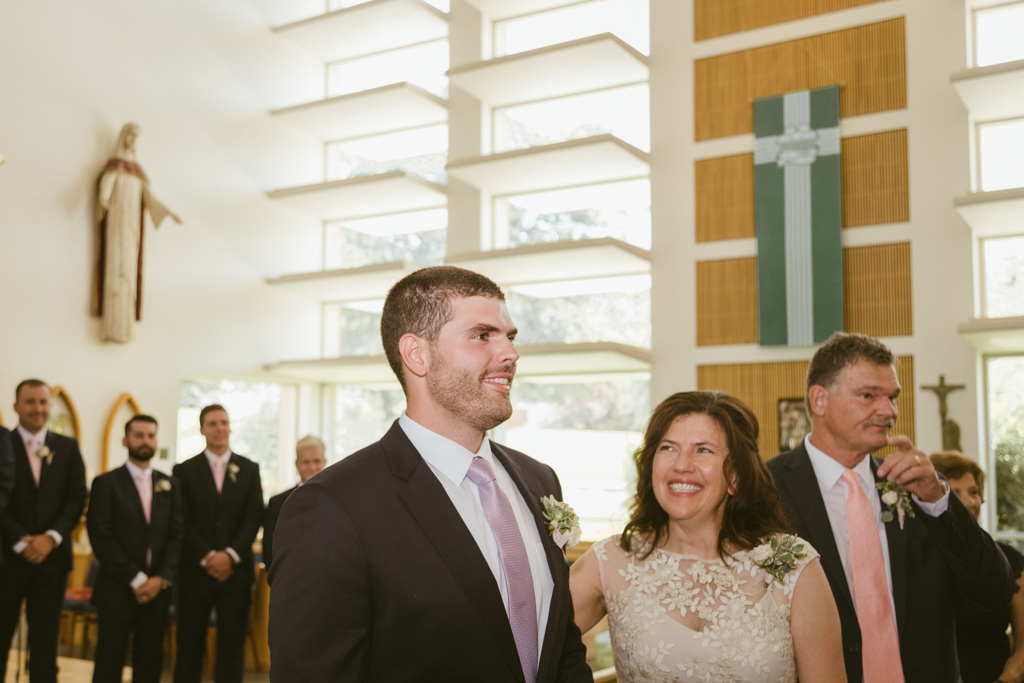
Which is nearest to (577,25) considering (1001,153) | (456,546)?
(1001,153)

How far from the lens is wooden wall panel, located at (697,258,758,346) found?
930 centimetres

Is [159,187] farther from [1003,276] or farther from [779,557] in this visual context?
[779,557]

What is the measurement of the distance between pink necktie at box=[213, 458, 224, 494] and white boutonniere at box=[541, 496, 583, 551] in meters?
4.48

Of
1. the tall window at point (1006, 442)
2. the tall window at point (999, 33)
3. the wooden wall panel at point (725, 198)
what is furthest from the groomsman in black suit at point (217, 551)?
the tall window at point (999, 33)

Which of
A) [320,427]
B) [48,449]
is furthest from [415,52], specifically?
[48,449]

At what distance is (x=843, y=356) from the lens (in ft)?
9.32

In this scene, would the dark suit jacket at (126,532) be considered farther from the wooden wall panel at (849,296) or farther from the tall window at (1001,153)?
the tall window at (1001,153)

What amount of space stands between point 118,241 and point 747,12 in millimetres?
7051

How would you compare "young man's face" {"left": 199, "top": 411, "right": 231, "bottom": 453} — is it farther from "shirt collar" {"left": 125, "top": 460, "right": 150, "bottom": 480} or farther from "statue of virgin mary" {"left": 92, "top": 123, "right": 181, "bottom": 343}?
"statue of virgin mary" {"left": 92, "top": 123, "right": 181, "bottom": 343}

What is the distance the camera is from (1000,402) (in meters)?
8.69

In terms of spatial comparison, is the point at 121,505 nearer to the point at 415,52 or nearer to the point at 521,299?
the point at 521,299

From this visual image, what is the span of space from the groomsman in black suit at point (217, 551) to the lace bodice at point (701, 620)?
412cm

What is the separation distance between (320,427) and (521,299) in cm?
349

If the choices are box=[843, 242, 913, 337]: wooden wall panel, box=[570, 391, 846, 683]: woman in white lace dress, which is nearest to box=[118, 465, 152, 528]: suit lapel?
box=[570, 391, 846, 683]: woman in white lace dress
